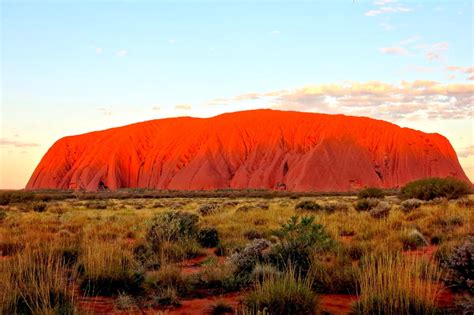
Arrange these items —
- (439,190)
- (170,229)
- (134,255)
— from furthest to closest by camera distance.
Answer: (439,190)
(170,229)
(134,255)

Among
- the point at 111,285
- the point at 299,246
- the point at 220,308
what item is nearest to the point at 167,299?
the point at 220,308

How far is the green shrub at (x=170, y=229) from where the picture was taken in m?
10.5

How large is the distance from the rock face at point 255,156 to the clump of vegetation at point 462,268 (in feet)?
215

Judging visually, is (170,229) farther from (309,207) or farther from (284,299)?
(309,207)

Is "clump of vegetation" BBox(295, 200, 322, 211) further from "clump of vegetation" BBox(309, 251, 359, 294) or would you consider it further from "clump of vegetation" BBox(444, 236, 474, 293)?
"clump of vegetation" BBox(444, 236, 474, 293)

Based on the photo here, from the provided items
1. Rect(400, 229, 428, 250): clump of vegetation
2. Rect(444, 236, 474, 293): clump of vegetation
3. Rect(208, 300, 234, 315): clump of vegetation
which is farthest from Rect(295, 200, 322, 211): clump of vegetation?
Rect(208, 300, 234, 315): clump of vegetation

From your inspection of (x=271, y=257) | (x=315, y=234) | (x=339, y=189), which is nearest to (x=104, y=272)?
(x=271, y=257)

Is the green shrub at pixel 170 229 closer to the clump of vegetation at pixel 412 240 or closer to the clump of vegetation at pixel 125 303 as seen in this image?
the clump of vegetation at pixel 125 303

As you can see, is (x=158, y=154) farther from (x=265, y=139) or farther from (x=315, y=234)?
(x=315, y=234)

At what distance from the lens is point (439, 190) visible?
2786cm

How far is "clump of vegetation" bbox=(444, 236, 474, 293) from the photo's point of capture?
602cm

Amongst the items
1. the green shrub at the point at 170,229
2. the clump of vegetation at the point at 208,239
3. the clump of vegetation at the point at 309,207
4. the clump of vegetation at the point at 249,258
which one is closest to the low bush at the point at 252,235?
the clump of vegetation at the point at 208,239

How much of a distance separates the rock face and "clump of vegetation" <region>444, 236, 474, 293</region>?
2580 inches

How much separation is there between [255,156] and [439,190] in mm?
54421
